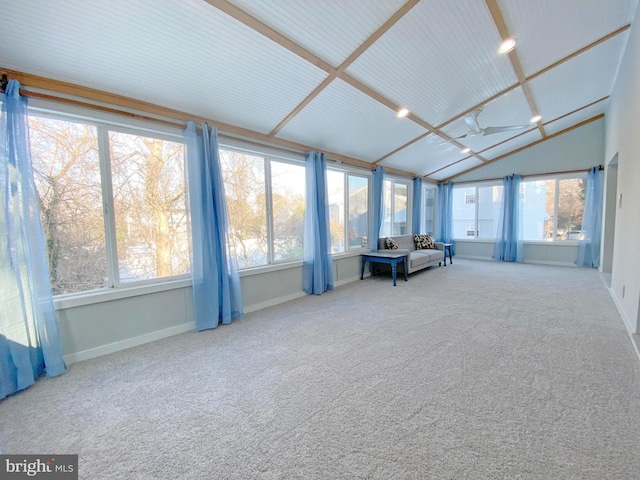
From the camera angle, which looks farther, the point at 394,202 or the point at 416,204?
the point at 416,204

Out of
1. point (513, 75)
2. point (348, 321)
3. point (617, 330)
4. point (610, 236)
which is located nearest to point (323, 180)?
point (348, 321)

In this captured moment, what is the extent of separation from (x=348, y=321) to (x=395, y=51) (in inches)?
115

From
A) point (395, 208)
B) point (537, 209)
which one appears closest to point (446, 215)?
point (537, 209)

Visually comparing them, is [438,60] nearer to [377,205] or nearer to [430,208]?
[377,205]

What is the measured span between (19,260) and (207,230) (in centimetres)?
141

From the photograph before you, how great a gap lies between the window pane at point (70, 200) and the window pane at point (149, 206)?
0.16 metres

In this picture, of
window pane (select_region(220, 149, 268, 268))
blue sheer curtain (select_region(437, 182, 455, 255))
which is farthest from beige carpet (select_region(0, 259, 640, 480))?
blue sheer curtain (select_region(437, 182, 455, 255))

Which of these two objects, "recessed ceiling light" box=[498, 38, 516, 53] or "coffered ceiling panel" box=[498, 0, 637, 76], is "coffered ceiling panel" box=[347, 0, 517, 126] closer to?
"recessed ceiling light" box=[498, 38, 516, 53]

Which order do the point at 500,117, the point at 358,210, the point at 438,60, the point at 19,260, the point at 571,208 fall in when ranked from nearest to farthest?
the point at 19,260 < the point at 438,60 < the point at 500,117 < the point at 358,210 < the point at 571,208

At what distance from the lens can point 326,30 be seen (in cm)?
225

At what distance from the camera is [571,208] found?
20.5ft

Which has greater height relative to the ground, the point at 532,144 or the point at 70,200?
the point at 532,144

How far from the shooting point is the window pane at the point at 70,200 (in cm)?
223

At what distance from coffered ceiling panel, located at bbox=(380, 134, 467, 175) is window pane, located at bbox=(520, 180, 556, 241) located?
2.07m
